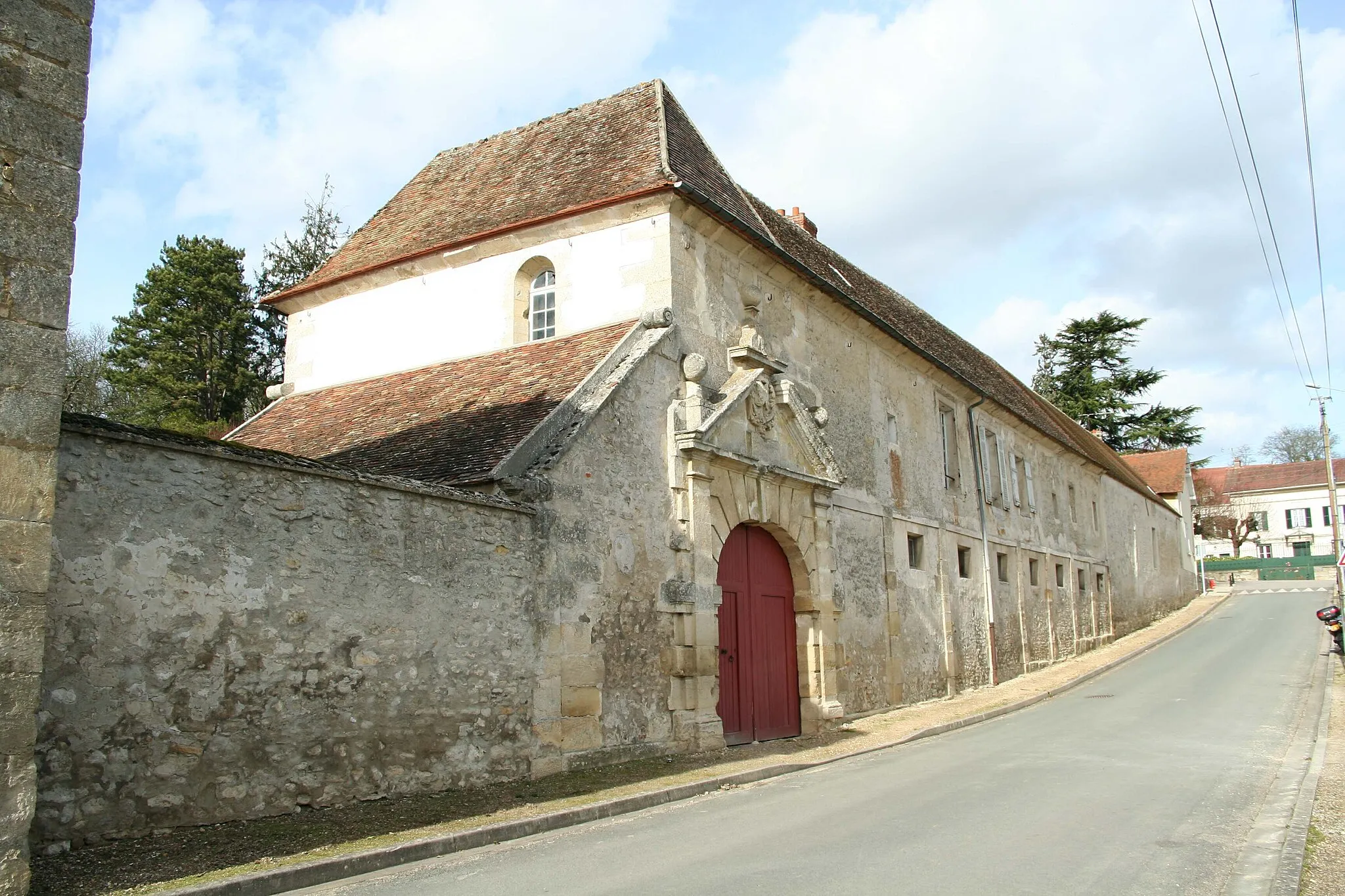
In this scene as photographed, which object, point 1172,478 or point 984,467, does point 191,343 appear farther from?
point 1172,478

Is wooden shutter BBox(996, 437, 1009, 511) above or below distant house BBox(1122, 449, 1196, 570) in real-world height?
below

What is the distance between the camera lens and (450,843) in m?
6.45

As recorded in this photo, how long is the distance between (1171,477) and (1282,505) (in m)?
35.3

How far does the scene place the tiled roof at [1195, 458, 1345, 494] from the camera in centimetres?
7031

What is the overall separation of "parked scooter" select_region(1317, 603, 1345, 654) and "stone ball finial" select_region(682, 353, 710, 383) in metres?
13.9

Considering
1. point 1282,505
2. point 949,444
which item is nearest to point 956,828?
point 949,444

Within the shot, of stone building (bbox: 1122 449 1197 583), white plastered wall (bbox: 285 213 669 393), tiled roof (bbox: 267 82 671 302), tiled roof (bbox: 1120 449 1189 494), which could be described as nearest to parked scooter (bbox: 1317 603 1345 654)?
white plastered wall (bbox: 285 213 669 393)

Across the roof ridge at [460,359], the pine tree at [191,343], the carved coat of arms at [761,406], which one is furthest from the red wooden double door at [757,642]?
the pine tree at [191,343]

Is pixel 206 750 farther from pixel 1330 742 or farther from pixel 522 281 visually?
pixel 1330 742

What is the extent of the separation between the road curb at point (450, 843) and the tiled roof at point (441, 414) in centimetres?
288

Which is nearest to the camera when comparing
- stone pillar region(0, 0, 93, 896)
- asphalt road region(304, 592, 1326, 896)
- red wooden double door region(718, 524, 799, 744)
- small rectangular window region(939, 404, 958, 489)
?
stone pillar region(0, 0, 93, 896)

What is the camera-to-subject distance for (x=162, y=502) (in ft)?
20.2

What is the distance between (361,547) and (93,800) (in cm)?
230

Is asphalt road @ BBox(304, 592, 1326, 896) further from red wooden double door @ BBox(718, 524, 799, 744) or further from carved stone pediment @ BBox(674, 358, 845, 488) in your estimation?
carved stone pediment @ BBox(674, 358, 845, 488)
